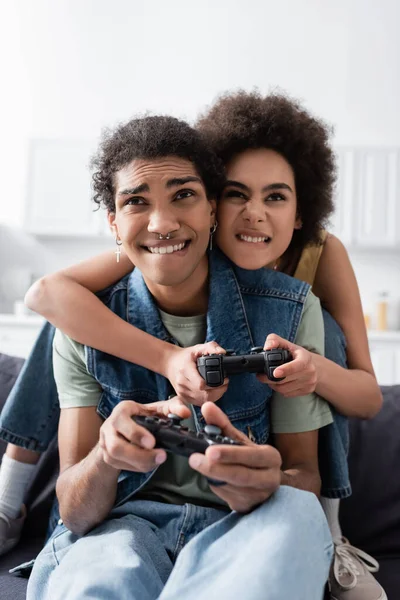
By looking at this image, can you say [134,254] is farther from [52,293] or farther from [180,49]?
[180,49]

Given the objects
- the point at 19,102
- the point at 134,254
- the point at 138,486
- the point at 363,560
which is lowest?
the point at 363,560

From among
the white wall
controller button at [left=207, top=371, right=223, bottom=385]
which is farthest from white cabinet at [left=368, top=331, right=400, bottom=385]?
controller button at [left=207, top=371, right=223, bottom=385]

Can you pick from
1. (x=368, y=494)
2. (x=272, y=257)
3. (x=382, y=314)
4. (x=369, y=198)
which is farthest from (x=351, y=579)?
(x=369, y=198)

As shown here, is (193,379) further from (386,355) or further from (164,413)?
(386,355)

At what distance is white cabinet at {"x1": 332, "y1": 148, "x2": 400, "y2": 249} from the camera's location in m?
4.14

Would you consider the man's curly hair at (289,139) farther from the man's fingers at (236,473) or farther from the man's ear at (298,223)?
the man's fingers at (236,473)

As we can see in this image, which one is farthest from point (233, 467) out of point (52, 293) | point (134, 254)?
point (52, 293)

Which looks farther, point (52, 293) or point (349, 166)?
point (349, 166)

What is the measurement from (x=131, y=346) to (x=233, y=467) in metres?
0.42

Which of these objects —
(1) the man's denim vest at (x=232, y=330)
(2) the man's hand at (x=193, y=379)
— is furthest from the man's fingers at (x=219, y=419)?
(1) the man's denim vest at (x=232, y=330)

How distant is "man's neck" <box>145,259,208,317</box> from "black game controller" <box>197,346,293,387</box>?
0.99 ft

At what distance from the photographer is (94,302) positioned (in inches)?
51.3

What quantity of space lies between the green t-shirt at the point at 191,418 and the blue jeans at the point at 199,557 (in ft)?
0.21

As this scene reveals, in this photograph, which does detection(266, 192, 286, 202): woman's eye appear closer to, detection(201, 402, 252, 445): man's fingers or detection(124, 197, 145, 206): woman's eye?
detection(124, 197, 145, 206): woman's eye
